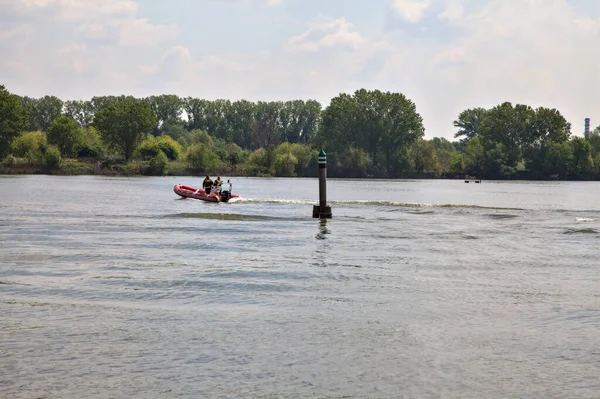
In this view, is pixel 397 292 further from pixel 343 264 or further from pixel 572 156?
pixel 572 156

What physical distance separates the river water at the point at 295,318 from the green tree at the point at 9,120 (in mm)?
127688

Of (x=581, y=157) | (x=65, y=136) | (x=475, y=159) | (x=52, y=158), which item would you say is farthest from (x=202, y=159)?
(x=581, y=157)

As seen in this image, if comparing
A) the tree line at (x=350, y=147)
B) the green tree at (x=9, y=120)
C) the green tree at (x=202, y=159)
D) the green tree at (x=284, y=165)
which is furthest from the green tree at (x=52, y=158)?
the green tree at (x=284, y=165)

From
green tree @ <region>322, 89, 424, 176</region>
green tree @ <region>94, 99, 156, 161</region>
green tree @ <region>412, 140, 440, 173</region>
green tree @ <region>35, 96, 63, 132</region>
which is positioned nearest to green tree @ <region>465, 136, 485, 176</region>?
green tree @ <region>412, 140, 440, 173</region>

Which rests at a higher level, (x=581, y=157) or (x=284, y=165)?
(x=581, y=157)

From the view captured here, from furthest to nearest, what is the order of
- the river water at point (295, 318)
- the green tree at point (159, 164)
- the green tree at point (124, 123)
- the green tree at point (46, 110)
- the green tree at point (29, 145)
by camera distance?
the green tree at point (46, 110)
the green tree at point (159, 164)
the green tree at point (124, 123)
the green tree at point (29, 145)
the river water at point (295, 318)

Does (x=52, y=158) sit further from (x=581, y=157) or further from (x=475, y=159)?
(x=581, y=157)

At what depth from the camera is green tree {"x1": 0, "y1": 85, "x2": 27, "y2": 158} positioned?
147125 millimetres

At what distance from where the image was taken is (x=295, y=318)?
13.7m

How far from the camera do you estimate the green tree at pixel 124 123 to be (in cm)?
15488

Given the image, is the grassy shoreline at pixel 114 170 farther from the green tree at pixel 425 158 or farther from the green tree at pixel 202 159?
the green tree at pixel 425 158

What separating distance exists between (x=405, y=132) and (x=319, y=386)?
532ft

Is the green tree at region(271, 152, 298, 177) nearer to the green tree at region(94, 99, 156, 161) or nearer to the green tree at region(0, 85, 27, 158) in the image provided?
the green tree at region(94, 99, 156, 161)

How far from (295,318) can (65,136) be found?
148060mm
